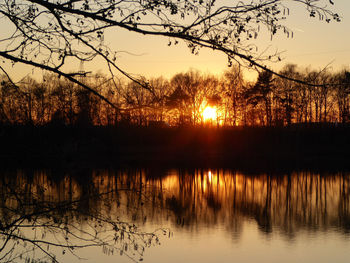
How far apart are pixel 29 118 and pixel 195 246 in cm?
865

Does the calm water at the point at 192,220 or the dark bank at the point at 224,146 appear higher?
the dark bank at the point at 224,146

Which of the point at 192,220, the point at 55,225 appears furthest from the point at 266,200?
the point at 55,225

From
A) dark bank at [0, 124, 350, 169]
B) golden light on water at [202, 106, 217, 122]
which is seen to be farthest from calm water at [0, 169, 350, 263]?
golden light on water at [202, 106, 217, 122]

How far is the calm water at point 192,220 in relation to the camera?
8.16 m

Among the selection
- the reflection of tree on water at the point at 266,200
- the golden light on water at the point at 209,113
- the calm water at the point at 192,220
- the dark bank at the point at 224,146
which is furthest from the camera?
the golden light on water at the point at 209,113

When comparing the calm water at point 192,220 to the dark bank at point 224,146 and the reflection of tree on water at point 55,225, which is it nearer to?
the reflection of tree on water at point 55,225

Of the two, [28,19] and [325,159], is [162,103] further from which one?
[325,159]

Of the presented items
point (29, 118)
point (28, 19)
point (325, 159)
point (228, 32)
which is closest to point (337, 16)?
point (228, 32)

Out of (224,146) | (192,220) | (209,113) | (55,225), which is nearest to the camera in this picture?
(55,225)

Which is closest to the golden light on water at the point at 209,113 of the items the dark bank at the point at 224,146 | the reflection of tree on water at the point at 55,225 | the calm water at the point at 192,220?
the dark bank at the point at 224,146

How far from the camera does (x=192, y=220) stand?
637 inches

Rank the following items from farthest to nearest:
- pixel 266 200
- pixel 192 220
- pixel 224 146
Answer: pixel 224 146, pixel 266 200, pixel 192 220

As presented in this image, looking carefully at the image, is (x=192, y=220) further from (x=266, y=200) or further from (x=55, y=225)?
(x=55, y=225)

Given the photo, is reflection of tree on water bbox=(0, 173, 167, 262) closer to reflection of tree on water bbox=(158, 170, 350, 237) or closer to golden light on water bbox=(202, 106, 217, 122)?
reflection of tree on water bbox=(158, 170, 350, 237)
